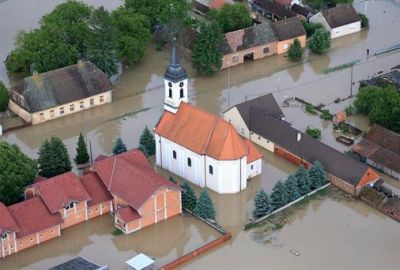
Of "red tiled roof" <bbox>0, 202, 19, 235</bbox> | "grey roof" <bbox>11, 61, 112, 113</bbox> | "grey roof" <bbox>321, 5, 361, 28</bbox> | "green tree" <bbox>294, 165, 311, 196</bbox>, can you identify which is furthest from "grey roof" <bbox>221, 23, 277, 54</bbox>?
"red tiled roof" <bbox>0, 202, 19, 235</bbox>

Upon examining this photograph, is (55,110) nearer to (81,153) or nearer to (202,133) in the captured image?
(81,153)

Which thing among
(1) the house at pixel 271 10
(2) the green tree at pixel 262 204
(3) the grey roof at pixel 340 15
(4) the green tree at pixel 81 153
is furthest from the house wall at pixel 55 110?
(3) the grey roof at pixel 340 15

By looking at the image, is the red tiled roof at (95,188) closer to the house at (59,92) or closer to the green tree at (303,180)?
the green tree at (303,180)

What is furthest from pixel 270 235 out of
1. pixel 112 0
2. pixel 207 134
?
pixel 112 0

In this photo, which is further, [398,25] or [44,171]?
[398,25]

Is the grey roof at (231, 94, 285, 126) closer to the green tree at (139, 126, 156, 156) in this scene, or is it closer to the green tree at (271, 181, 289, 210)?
the green tree at (139, 126, 156, 156)

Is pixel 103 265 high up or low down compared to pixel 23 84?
down

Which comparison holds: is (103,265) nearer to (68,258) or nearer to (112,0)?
(68,258)

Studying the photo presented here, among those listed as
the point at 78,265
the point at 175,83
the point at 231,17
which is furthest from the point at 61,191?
the point at 231,17
